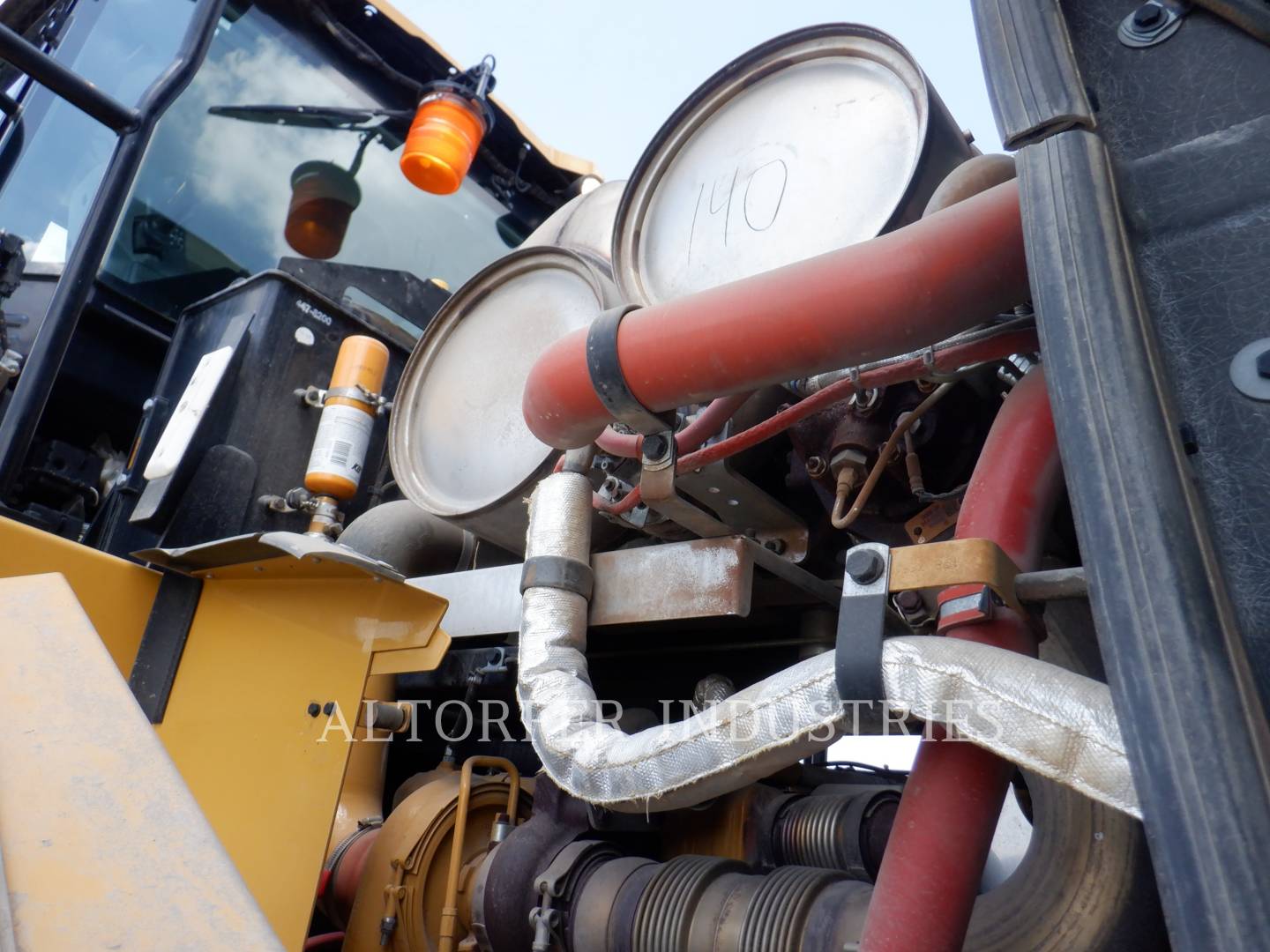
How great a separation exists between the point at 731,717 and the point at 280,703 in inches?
40.4

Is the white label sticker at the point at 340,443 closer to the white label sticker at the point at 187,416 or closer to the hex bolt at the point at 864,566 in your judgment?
the white label sticker at the point at 187,416

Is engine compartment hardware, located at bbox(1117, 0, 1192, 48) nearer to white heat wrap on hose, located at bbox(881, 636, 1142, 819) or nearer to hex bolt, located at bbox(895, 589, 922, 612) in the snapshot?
white heat wrap on hose, located at bbox(881, 636, 1142, 819)

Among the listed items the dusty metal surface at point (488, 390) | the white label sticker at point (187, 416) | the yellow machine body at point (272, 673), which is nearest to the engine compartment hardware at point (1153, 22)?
the dusty metal surface at point (488, 390)

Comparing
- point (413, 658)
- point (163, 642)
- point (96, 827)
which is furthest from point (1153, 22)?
point (163, 642)

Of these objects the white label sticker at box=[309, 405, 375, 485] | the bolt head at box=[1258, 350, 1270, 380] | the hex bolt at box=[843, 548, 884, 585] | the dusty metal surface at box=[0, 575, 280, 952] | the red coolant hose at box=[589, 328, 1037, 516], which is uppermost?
the white label sticker at box=[309, 405, 375, 485]

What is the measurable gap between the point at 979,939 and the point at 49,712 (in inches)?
38.0

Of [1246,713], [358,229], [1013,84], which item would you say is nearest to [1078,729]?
[1246,713]

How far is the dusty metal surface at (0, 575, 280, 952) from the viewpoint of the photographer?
0.67 m

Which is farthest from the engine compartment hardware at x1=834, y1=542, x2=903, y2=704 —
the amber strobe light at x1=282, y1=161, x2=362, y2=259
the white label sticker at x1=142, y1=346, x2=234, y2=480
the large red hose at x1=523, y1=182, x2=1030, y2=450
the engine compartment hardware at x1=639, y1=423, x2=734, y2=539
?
the amber strobe light at x1=282, y1=161, x2=362, y2=259

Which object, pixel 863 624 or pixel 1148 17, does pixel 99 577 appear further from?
pixel 1148 17

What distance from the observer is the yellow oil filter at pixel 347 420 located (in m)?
2.45

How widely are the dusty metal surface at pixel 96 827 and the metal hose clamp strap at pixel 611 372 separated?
63 cm

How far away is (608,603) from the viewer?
1.60 meters

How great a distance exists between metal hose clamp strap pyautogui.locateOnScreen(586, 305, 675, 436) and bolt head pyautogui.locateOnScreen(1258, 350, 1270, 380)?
2.35 ft
